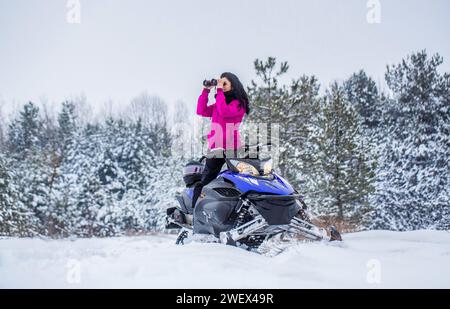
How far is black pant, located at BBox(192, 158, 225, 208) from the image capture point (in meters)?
5.11

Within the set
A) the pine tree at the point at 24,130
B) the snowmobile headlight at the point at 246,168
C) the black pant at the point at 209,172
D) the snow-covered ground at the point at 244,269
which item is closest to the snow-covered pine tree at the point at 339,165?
the black pant at the point at 209,172

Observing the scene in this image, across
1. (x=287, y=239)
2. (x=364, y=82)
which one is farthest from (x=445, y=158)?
(x=287, y=239)

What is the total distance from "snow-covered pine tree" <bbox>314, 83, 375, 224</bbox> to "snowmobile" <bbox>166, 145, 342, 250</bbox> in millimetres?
16679

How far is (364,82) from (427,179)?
17.9m

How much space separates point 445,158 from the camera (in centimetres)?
2159

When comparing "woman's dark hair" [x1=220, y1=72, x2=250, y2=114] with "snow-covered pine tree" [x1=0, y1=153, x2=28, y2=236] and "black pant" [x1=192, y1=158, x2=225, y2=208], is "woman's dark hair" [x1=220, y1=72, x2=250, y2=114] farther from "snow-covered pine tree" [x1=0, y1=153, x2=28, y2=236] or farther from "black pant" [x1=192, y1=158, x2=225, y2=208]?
"snow-covered pine tree" [x1=0, y1=153, x2=28, y2=236]

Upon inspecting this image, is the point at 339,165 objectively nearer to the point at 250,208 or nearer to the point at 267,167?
the point at 267,167

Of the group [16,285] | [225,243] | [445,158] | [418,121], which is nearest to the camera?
[16,285]

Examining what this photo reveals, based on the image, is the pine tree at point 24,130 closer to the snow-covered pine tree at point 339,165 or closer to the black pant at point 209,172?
the snow-covered pine tree at point 339,165

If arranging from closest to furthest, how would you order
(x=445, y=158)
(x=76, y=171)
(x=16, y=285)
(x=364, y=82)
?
(x=16, y=285) → (x=445, y=158) → (x=76, y=171) → (x=364, y=82)

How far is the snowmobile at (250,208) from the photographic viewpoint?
4363 millimetres

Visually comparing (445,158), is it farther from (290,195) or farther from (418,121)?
(290,195)

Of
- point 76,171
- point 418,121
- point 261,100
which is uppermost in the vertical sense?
point 261,100

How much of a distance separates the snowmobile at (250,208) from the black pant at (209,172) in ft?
0.47
